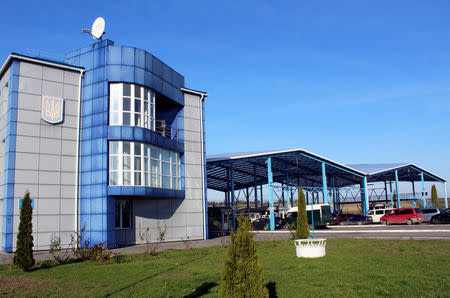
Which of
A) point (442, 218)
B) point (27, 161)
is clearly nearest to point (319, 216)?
point (442, 218)

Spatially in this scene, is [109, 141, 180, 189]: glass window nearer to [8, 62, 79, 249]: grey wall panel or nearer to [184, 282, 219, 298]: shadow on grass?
[8, 62, 79, 249]: grey wall panel

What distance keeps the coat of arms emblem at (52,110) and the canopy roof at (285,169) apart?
17.3m

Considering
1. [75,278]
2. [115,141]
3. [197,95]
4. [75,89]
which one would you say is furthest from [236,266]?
[197,95]

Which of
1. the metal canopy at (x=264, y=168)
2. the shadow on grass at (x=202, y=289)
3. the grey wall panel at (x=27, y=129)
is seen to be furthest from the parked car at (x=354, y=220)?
the shadow on grass at (x=202, y=289)

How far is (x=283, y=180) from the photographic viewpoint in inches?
2234

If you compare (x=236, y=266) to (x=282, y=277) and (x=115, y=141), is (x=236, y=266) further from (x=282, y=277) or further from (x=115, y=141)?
(x=115, y=141)

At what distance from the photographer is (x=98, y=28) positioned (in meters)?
25.0

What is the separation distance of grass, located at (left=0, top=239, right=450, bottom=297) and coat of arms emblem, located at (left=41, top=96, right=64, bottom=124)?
1021 centimetres

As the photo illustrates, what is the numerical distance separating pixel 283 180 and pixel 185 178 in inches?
1226

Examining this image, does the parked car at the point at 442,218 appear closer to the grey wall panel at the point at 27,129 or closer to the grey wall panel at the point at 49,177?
the grey wall panel at the point at 49,177

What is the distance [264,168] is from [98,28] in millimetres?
28992

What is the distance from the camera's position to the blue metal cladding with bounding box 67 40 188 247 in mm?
22266

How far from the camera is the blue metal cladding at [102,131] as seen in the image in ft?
73.0

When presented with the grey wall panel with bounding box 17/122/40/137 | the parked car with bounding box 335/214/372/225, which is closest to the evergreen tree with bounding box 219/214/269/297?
the grey wall panel with bounding box 17/122/40/137
